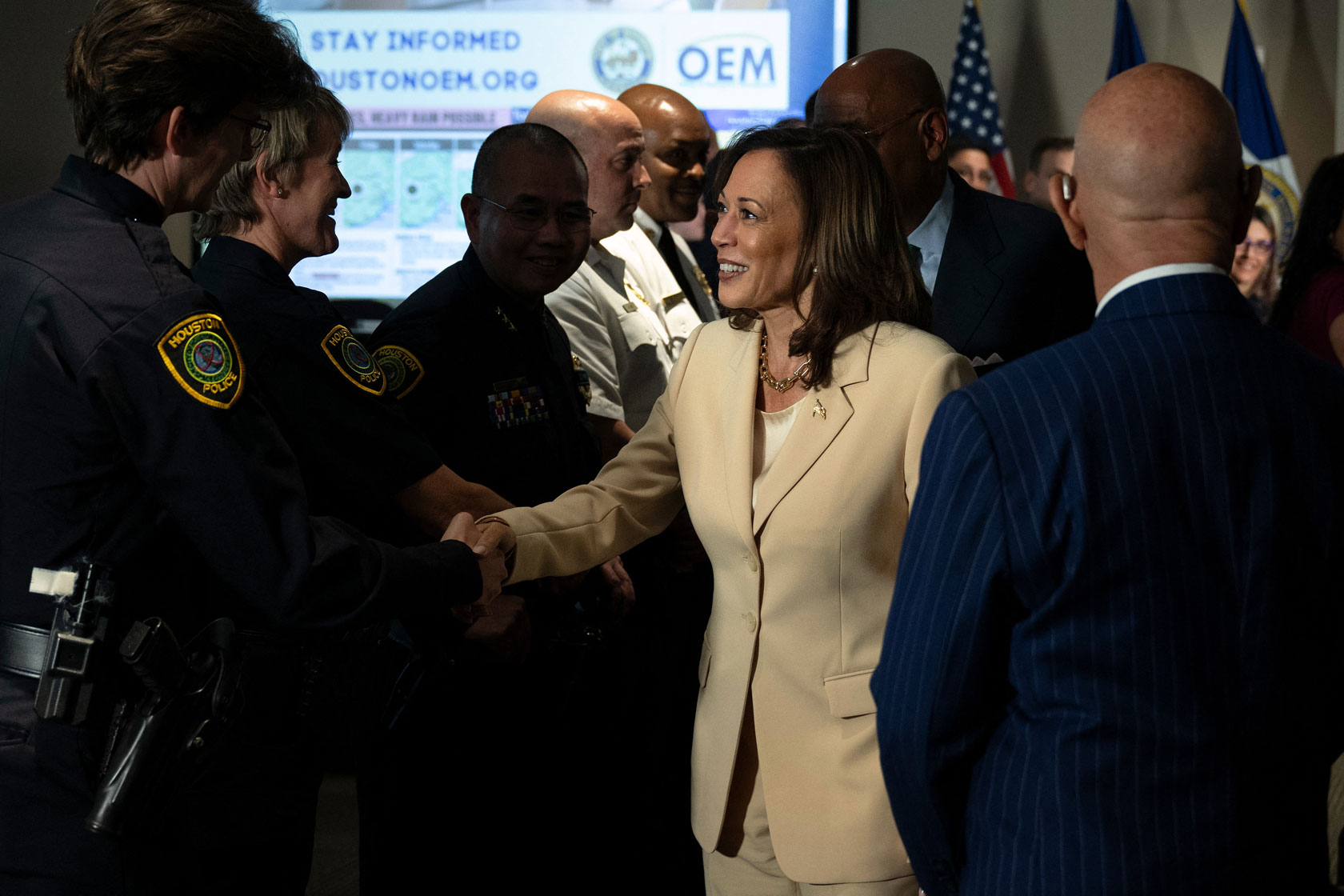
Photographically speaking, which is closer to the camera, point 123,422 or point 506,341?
point 123,422

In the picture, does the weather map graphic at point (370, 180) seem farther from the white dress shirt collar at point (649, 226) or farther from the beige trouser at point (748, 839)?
the beige trouser at point (748, 839)

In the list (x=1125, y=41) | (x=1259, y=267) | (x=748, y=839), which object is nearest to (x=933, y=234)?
(x=748, y=839)

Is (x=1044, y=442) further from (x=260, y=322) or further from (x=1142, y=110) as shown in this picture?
(x=260, y=322)

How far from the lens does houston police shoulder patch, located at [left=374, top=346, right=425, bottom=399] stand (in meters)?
2.13

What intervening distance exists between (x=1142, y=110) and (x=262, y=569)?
42.0 inches

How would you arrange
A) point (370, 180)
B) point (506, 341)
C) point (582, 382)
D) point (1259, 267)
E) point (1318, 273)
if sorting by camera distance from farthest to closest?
point (370, 180), point (1259, 267), point (1318, 273), point (582, 382), point (506, 341)

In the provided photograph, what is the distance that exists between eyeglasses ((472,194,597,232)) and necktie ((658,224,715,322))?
106 centimetres

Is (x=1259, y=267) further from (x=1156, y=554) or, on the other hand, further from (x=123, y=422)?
(x=123, y=422)

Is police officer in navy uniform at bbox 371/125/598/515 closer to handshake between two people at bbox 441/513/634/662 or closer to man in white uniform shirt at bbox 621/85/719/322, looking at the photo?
handshake between two people at bbox 441/513/634/662

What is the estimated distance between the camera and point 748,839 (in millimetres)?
1599

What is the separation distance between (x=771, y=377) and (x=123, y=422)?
89cm

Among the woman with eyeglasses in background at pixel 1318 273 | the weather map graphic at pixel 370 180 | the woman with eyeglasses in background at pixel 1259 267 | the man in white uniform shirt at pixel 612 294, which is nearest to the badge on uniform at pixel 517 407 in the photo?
the man in white uniform shirt at pixel 612 294

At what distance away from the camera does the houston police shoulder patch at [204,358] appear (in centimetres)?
125

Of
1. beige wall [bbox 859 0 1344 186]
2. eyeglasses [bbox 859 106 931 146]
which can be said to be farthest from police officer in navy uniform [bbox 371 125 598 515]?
beige wall [bbox 859 0 1344 186]
